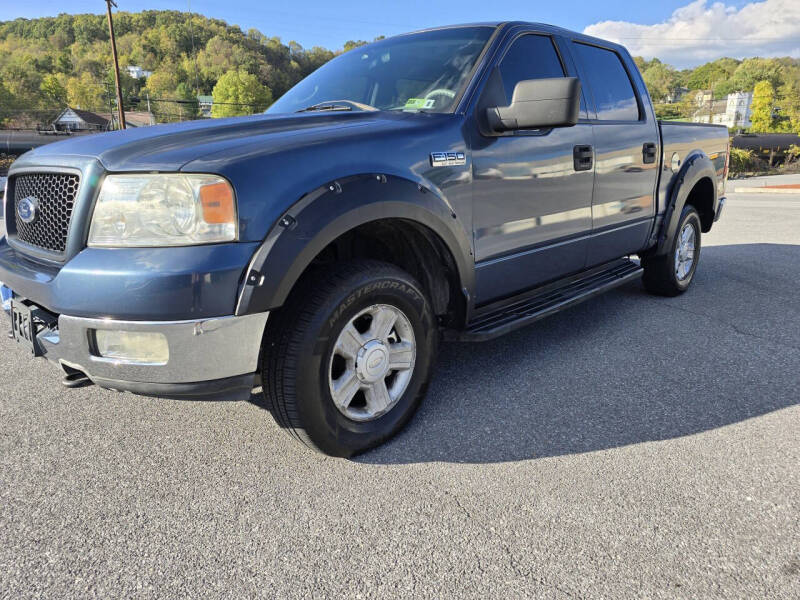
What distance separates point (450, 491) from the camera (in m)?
2.14

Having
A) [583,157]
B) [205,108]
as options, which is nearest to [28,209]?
[583,157]

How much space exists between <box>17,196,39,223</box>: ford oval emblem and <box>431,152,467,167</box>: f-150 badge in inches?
63.5

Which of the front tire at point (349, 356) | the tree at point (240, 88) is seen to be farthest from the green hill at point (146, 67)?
the front tire at point (349, 356)

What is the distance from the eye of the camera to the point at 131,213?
6.26 ft

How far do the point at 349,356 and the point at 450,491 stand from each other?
0.65 meters

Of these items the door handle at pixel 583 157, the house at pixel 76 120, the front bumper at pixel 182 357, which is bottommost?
the front bumper at pixel 182 357

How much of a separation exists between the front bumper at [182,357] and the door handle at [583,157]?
7.07 feet

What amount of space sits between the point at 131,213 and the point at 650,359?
292 centimetres

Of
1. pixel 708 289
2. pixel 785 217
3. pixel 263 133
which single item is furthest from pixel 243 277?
pixel 785 217

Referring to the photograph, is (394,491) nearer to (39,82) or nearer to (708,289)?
(708,289)

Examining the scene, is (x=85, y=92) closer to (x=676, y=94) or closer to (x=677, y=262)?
(x=676, y=94)

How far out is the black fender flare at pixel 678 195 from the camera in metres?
4.42

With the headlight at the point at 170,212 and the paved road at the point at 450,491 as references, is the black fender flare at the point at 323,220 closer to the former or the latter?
the headlight at the point at 170,212

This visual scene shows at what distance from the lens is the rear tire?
460cm
